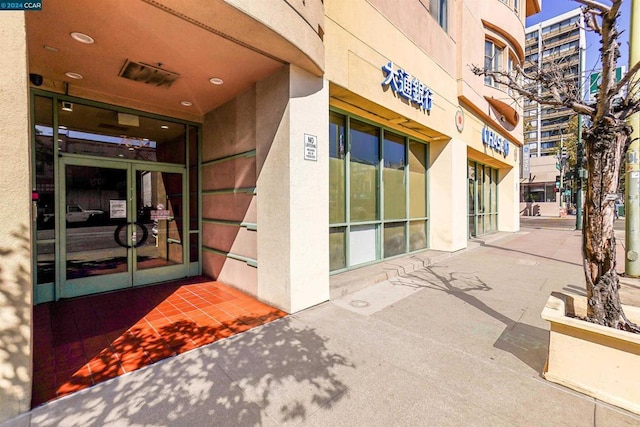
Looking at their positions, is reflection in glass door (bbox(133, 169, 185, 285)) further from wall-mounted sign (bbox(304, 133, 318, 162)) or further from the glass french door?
wall-mounted sign (bbox(304, 133, 318, 162))

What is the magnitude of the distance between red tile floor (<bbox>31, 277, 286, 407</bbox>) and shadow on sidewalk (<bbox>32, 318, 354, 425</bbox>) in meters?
0.28

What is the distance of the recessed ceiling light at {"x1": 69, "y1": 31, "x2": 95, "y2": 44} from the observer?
325 cm

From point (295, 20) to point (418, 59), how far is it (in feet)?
14.8

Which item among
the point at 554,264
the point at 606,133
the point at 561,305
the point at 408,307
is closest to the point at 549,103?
the point at 606,133

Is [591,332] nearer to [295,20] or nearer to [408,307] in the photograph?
[408,307]

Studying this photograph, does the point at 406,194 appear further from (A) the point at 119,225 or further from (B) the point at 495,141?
(A) the point at 119,225

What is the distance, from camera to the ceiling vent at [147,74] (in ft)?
13.1

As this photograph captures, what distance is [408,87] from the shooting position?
6465 millimetres

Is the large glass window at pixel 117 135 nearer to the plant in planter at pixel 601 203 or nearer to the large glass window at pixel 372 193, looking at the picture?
the large glass window at pixel 372 193

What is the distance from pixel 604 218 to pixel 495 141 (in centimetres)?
1033

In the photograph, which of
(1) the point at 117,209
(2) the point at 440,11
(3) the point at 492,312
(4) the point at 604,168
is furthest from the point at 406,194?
(1) the point at 117,209

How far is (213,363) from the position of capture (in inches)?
117

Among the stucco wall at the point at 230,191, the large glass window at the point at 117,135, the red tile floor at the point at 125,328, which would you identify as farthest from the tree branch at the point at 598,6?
the large glass window at the point at 117,135

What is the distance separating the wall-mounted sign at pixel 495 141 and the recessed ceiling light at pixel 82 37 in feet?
37.1
